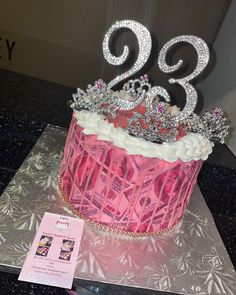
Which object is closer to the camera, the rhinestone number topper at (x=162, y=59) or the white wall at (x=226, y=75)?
the rhinestone number topper at (x=162, y=59)

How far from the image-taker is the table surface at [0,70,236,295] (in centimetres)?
115

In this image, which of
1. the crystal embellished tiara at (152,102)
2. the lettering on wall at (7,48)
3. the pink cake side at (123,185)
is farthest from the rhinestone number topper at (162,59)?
the lettering on wall at (7,48)

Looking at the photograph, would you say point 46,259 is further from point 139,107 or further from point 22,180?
point 139,107

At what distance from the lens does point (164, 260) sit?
0.83 metres

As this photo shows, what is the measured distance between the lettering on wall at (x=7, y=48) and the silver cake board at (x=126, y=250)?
500 mm

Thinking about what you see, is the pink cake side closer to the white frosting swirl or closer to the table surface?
the white frosting swirl

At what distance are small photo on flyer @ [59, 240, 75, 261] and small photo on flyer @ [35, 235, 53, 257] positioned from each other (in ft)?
0.10

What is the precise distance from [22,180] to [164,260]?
1.42ft

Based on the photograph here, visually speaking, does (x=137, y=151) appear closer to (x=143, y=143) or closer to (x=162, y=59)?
(x=143, y=143)

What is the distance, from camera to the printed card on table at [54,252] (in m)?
0.69

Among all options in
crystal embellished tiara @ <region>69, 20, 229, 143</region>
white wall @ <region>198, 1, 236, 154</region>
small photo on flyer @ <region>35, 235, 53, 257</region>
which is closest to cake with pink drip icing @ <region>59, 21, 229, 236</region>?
crystal embellished tiara @ <region>69, 20, 229, 143</region>

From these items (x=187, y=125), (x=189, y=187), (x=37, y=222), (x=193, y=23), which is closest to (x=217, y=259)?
(x=189, y=187)

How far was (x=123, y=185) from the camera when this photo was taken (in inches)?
32.5

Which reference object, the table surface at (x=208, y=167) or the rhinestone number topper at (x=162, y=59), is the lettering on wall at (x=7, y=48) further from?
the rhinestone number topper at (x=162, y=59)
